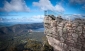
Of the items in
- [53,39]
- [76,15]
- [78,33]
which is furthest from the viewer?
Result: [53,39]

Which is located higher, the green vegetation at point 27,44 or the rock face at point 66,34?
the rock face at point 66,34

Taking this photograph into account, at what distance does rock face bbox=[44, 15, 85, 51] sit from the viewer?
21.0 meters

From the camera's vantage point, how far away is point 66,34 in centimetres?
2317

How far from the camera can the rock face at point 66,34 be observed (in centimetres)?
2097

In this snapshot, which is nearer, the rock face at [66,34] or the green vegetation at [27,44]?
the rock face at [66,34]

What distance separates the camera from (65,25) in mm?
23281

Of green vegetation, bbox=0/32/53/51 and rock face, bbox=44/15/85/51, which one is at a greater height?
rock face, bbox=44/15/85/51

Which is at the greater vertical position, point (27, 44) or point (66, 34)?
point (66, 34)

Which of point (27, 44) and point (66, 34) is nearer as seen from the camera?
point (66, 34)

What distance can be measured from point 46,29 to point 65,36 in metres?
7.65

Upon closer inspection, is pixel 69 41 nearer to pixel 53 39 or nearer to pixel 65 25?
pixel 65 25

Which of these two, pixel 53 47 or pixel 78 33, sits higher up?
pixel 78 33

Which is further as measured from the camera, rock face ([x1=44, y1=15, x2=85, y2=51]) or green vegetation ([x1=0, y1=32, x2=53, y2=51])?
green vegetation ([x1=0, y1=32, x2=53, y2=51])

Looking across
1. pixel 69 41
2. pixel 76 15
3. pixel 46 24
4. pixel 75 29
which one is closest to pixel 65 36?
pixel 69 41
